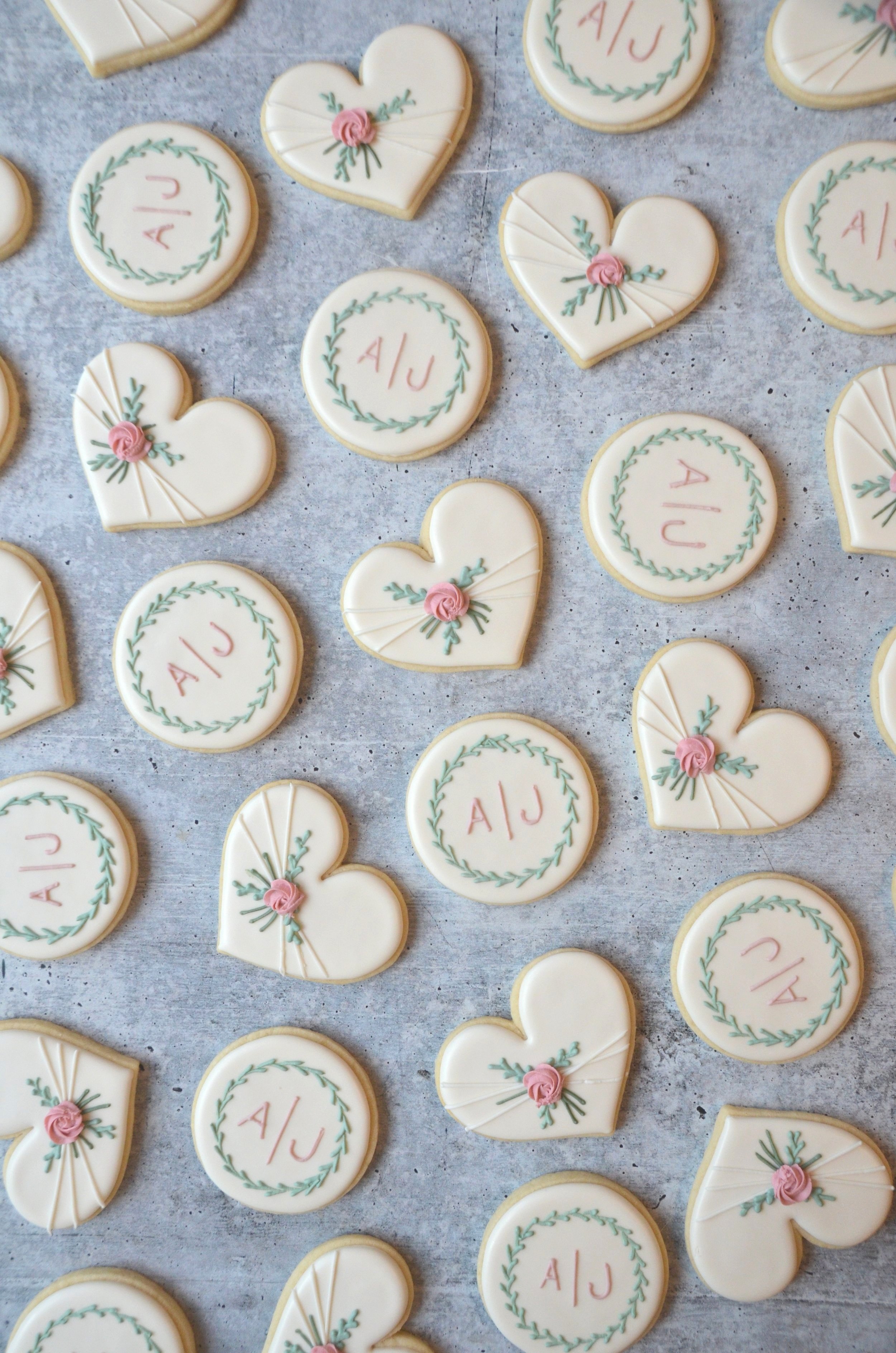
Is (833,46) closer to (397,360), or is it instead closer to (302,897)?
(397,360)

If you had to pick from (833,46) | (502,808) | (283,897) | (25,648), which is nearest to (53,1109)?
(283,897)

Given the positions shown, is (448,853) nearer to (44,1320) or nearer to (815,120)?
(44,1320)

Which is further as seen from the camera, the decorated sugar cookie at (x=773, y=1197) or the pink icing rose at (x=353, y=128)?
the decorated sugar cookie at (x=773, y=1197)

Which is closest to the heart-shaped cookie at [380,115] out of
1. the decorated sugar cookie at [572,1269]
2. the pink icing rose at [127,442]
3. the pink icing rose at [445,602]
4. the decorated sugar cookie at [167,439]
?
the decorated sugar cookie at [167,439]

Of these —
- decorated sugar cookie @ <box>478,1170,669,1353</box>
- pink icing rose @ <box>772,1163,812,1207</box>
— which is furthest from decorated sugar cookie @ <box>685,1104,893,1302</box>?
decorated sugar cookie @ <box>478,1170,669,1353</box>

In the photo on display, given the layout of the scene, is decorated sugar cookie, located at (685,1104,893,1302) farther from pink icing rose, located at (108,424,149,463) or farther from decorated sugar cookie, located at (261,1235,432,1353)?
pink icing rose, located at (108,424,149,463)

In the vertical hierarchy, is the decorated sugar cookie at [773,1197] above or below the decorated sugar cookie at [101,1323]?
below

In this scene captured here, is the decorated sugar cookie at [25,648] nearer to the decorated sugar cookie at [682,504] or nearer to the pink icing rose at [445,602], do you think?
the pink icing rose at [445,602]
